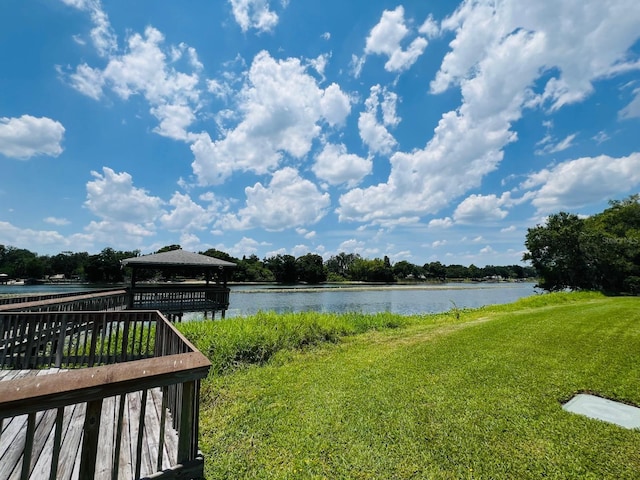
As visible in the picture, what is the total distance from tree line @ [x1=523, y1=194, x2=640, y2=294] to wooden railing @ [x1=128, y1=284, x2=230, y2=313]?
31.1 m

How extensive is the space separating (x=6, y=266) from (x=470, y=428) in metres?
115

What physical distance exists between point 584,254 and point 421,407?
107ft

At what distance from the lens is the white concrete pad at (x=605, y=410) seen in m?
3.89

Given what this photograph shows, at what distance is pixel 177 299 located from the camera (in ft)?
50.1

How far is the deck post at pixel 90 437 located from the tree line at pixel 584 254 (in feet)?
116

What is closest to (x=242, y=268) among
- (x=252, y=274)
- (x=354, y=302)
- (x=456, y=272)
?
(x=252, y=274)

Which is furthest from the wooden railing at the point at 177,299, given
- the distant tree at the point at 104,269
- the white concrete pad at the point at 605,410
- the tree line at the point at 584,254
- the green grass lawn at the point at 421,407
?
the distant tree at the point at 104,269

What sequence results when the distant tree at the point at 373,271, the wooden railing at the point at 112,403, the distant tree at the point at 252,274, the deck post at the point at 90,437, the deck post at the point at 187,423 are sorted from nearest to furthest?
the wooden railing at the point at 112,403
the deck post at the point at 90,437
the deck post at the point at 187,423
the distant tree at the point at 252,274
the distant tree at the point at 373,271

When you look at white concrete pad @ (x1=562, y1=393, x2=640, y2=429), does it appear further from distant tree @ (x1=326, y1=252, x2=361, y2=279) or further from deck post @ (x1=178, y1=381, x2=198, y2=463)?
distant tree @ (x1=326, y1=252, x2=361, y2=279)

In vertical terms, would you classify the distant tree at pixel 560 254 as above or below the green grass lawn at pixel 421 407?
above

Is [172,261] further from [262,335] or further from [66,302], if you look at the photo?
[262,335]

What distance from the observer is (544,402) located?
4.44 m

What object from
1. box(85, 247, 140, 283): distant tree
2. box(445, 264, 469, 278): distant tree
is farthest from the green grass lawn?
box(445, 264, 469, 278): distant tree

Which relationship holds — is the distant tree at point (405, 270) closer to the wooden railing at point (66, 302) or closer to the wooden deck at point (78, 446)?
the wooden railing at point (66, 302)
